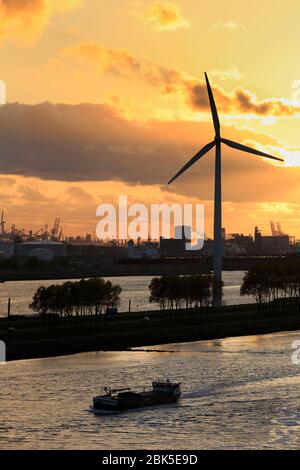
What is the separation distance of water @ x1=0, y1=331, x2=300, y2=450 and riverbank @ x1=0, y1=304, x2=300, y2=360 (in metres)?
3.89

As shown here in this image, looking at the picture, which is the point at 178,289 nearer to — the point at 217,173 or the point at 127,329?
the point at 217,173

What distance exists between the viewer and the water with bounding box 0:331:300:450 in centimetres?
5716

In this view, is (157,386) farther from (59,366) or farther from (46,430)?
(59,366)

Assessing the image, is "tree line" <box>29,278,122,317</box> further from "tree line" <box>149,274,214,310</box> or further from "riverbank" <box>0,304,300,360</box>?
"tree line" <box>149,274,214,310</box>

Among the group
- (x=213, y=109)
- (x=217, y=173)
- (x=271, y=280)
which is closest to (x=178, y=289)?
(x=217, y=173)

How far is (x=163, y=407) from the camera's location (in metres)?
68.2

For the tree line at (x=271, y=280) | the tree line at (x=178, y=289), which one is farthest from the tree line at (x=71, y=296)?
the tree line at (x=271, y=280)

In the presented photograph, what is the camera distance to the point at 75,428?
5994cm

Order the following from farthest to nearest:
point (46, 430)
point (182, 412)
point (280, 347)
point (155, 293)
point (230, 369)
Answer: point (155, 293) < point (280, 347) < point (230, 369) < point (182, 412) < point (46, 430)

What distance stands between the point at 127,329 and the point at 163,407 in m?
45.0
